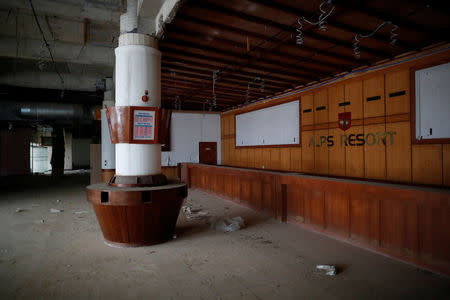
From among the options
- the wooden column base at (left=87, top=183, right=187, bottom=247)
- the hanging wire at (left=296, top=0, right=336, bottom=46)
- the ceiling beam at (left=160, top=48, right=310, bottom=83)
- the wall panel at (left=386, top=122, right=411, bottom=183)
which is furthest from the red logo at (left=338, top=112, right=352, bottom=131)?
the wooden column base at (left=87, top=183, right=187, bottom=247)

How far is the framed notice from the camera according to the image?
4.22m

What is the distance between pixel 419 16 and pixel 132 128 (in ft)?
16.3

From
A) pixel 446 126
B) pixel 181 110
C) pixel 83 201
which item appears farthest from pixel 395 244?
pixel 181 110

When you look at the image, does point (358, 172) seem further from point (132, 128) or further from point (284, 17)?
point (132, 128)

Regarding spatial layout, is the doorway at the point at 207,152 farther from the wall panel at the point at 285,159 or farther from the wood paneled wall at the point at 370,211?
the wood paneled wall at the point at 370,211

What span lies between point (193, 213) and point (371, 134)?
4.85m

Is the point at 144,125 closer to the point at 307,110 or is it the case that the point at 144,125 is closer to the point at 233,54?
the point at 233,54

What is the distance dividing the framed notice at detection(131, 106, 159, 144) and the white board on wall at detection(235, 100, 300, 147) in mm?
5560

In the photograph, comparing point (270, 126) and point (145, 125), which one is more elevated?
point (270, 126)

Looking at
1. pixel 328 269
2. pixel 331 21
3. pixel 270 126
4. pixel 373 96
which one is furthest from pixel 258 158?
pixel 328 269

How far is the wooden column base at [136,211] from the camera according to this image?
150 inches

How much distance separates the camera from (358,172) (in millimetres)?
6695

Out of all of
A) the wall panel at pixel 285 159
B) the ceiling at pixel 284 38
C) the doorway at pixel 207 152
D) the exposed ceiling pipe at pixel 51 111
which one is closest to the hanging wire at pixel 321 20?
the ceiling at pixel 284 38

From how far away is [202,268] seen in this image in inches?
132
